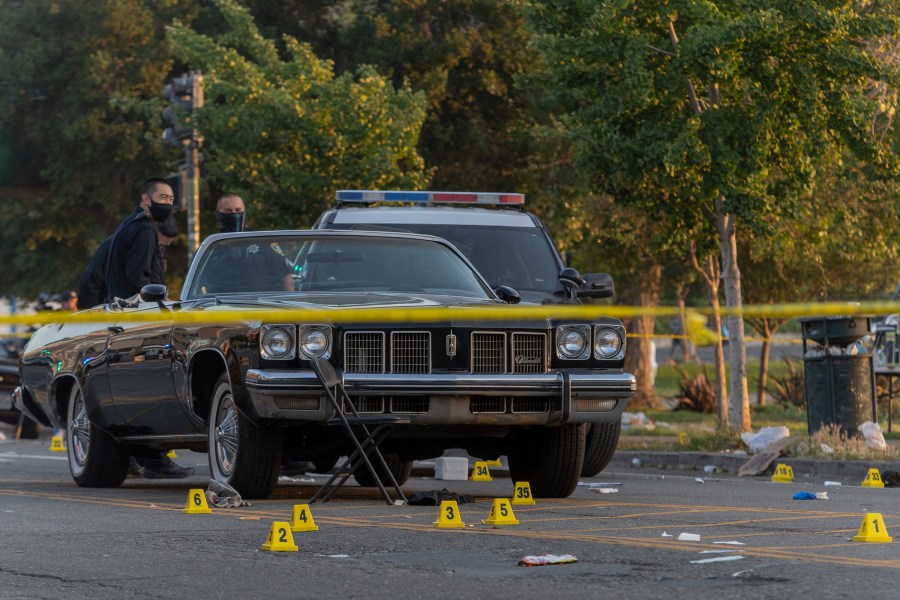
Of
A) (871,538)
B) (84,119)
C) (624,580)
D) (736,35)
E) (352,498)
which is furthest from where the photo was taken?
(84,119)

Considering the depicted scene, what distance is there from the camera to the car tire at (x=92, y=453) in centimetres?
1184

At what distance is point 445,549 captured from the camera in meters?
7.44

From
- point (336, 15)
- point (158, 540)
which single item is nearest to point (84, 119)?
point (336, 15)

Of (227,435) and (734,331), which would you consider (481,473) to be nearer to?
(227,435)

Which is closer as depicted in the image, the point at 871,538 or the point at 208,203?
the point at 871,538

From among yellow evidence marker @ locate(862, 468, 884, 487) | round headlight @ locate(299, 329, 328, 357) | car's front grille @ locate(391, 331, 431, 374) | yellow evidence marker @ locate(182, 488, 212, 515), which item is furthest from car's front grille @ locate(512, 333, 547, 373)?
yellow evidence marker @ locate(862, 468, 884, 487)

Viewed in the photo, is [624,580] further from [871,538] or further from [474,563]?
[871,538]

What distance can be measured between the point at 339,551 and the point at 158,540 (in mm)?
1042

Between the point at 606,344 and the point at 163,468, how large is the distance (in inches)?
168

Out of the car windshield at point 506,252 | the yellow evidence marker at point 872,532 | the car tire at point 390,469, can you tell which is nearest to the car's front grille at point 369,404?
the car tire at point 390,469

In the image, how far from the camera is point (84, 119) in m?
33.0

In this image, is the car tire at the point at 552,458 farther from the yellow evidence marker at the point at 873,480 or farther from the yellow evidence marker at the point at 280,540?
the yellow evidence marker at the point at 873,480

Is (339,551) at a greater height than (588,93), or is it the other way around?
(588,93)

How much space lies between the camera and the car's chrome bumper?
934 cm
